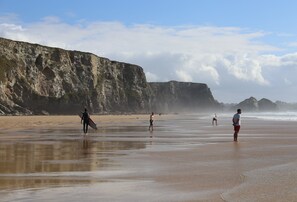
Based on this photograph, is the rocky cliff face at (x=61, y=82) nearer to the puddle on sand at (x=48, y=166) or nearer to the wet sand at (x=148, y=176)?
the puddle on sand at (x=48, y=166)

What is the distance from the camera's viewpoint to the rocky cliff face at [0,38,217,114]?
90125 mm

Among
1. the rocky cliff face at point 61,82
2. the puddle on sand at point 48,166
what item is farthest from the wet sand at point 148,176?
the rocky cliff face at point 61,82

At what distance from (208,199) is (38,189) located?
3445 millimetres

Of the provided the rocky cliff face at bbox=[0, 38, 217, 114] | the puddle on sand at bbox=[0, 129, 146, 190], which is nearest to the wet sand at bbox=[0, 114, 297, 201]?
the puddle on sand at bbox=[0, 129, 146, 190]

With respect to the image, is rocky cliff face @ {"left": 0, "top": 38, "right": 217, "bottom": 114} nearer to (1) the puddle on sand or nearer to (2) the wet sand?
(1) the puddle on sand

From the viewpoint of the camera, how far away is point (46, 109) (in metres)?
98.6

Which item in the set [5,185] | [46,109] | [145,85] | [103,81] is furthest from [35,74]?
[5,185]

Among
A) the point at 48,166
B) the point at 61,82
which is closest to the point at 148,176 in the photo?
the point at 48,166

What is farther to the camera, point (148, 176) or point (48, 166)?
point (48, 166)

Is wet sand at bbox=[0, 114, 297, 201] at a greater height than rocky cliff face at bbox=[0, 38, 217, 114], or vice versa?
rocky cliff face at bbox=[0, 38, 217, 114]

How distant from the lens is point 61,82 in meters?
108

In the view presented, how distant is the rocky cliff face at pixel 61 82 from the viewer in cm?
9012

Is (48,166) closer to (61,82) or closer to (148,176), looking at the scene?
(148,176)

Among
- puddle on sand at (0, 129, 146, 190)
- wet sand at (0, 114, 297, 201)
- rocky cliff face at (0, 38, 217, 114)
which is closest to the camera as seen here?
wet sand at (0, 114, 297, 201)
